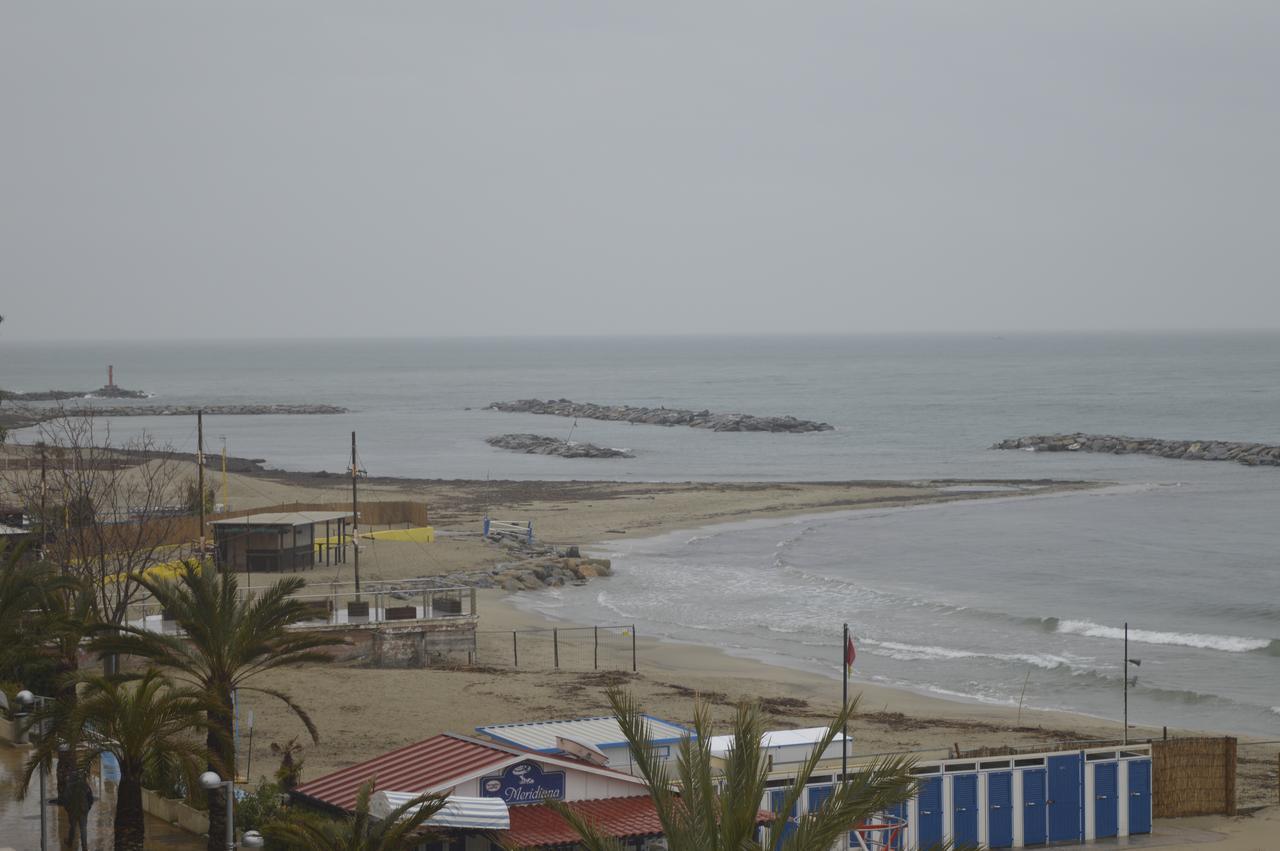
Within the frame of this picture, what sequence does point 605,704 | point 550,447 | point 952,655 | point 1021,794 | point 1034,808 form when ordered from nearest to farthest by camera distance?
point 1021,794, point 1034,808, point 605,704, point 952,655, point 550,447

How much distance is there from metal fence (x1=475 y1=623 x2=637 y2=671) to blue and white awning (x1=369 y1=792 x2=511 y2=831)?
640 inches

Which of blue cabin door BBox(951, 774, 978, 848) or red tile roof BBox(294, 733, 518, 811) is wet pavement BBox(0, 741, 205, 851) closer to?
red tile roof BBox(294, 733, 518, 811)

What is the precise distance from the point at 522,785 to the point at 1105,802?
9.82 meters

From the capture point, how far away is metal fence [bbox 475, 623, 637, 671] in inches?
1337

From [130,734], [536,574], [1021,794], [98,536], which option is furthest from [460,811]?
[536,574]

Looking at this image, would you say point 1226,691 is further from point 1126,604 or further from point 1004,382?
point 1004,382

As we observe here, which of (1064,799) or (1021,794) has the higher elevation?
(1021,794)

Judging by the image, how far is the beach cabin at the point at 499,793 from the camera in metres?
16.7

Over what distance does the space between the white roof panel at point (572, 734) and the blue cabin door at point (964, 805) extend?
4317mm

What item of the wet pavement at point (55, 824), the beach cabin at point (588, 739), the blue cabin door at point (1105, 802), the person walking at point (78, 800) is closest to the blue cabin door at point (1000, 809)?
the blue cabin door at point (1105, 802)

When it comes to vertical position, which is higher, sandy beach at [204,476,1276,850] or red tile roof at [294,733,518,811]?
red tile roof at [294,733,518,811]

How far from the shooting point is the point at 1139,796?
74.2ft

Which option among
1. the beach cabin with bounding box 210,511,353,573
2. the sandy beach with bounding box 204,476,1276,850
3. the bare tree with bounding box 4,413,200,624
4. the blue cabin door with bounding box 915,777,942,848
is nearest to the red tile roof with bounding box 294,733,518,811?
the sandy beach with bounding box 204,476,1276,850

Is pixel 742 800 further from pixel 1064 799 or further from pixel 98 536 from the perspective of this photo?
pixel 98 536
